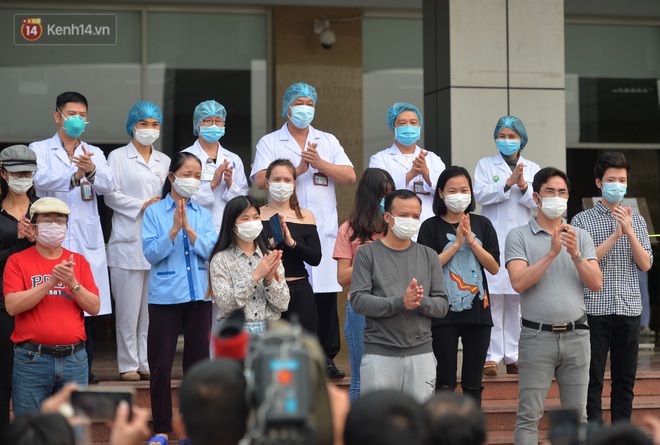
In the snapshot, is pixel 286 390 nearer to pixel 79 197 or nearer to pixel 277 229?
pixel 277 229

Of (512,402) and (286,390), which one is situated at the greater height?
(286,390)

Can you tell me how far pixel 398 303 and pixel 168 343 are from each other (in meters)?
1.58

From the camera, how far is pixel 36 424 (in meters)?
3.21

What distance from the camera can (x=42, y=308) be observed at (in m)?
6.12

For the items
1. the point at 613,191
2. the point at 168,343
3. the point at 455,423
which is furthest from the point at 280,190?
the point at 455,423

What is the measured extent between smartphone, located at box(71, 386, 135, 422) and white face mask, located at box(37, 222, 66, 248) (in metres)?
2.79

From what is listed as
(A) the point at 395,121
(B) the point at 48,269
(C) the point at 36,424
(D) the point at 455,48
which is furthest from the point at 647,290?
(C) the point at 36,424

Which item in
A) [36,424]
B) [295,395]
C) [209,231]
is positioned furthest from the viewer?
[209,231]

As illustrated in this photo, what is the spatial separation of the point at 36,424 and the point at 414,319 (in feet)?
10.5

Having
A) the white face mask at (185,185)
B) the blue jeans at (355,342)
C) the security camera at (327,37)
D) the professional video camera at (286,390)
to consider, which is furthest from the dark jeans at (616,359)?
the security camera at (327,37)

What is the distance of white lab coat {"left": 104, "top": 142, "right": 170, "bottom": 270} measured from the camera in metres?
7.68

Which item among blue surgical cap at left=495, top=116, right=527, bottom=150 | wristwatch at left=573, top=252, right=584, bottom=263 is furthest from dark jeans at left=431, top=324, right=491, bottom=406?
blue surgical cap at left=495, top=116, right=527, bottom=150

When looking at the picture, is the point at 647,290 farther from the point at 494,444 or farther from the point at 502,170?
the point at 494,444

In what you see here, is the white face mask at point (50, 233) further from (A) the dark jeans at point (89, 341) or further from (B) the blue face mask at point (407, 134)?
(B) the blue face mask at point (407, 134)
